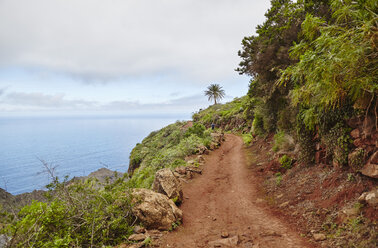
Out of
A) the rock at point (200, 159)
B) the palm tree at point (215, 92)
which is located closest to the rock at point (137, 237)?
the rock at point (200, 159)

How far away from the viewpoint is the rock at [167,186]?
7410 mm

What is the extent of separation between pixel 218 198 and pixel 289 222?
3213 millimetres

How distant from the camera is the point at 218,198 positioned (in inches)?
329

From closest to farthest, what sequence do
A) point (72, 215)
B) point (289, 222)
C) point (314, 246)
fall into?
point (314, 246), point (72, 215), point (289, 222)

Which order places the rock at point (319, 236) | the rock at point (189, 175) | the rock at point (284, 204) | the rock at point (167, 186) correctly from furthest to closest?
the rock at point (189, 175)
the rock at point (167, 186)
the rock at point (284, 204)
the rock at point (319, 236)

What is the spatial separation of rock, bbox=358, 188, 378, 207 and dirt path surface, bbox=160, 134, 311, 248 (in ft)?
5.61

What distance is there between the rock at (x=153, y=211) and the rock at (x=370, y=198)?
16.2 ft

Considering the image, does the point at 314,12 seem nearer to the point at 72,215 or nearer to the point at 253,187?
the point at 253,187

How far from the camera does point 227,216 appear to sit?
21.7ft

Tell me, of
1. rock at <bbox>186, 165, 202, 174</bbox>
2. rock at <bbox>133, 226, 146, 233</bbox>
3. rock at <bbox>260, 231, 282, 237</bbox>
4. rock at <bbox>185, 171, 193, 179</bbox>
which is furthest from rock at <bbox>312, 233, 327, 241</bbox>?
rock at <bbox>186, 165, 202, 174</bbox>

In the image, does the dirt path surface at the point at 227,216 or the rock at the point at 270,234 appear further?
the rock at the point at 270,234

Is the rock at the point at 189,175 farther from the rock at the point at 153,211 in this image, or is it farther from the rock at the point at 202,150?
the rock at the point at 202,150

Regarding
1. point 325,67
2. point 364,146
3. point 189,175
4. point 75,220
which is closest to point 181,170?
point 189,175

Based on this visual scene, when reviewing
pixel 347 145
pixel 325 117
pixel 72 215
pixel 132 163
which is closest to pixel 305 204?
pixel 347 145
